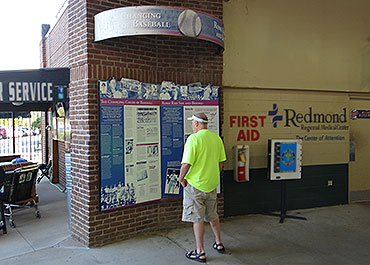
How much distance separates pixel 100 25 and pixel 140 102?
1.32 m

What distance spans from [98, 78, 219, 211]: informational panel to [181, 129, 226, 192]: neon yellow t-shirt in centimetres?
122

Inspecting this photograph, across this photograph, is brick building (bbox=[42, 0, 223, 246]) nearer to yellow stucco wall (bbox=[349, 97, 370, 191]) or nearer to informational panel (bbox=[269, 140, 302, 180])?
informational panel (bbox=[269, 140, 302, 180])

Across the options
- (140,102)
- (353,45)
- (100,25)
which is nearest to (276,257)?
(140,102)

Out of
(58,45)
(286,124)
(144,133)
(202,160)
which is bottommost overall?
(202,160)

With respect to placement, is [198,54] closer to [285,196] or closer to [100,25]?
[100,25]

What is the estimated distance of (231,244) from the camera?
5531mm

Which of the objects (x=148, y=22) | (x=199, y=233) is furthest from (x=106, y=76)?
(x=199, y=233)

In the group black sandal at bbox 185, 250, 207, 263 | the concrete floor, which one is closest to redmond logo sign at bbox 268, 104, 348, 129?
the concrete floor

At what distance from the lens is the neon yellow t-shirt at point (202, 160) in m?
4.75

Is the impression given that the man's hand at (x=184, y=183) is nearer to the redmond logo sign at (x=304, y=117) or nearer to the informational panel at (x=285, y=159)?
the informational panel at (x=285, y=159)

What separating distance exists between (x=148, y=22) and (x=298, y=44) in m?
4.00

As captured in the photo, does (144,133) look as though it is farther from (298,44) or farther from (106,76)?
(298,44)

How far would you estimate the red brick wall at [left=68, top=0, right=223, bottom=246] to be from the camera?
5.36 meters

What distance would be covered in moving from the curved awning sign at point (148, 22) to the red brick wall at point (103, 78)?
13.0 inches
